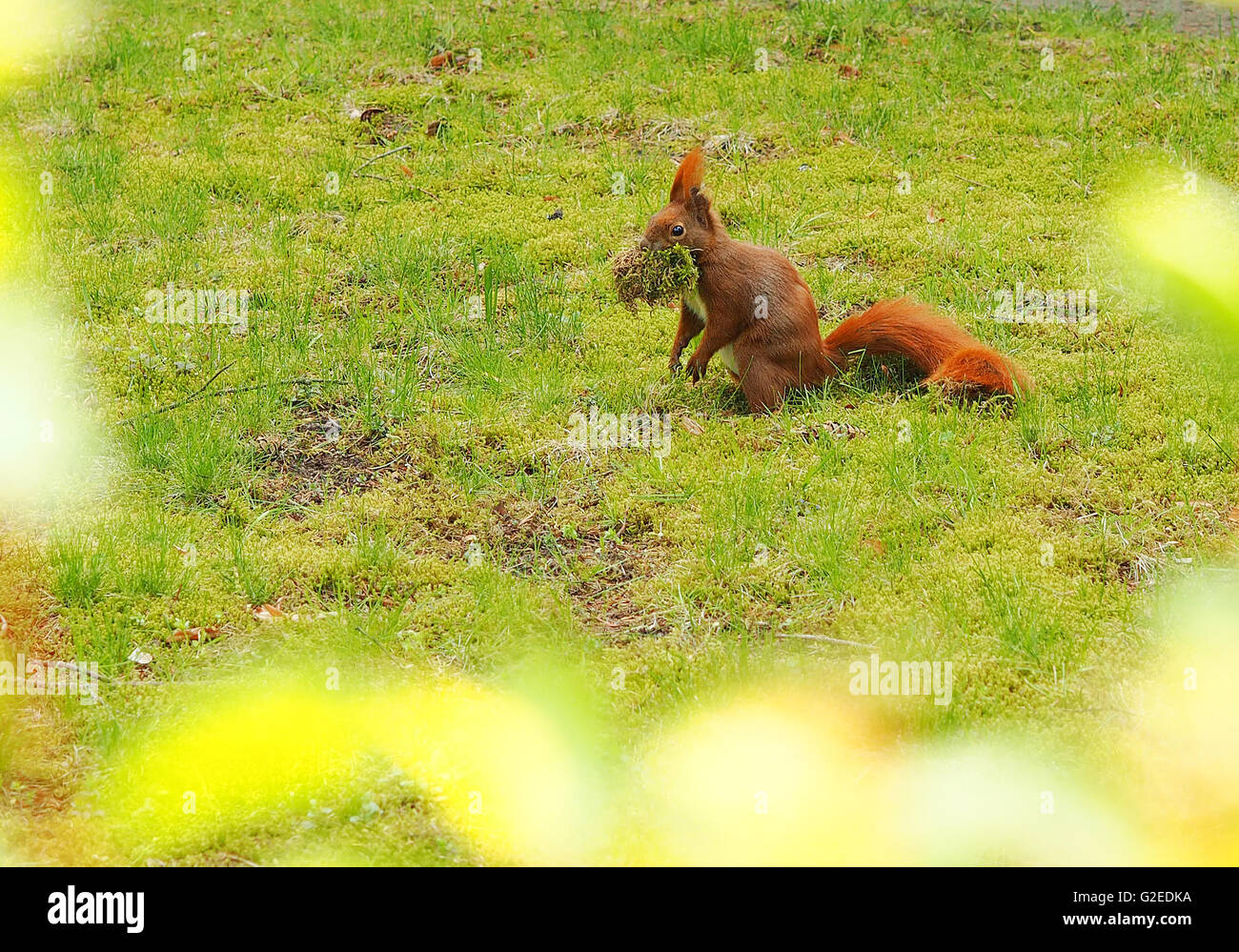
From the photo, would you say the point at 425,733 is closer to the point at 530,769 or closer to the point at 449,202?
the point at 530,769

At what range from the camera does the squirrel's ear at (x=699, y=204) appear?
4.62m

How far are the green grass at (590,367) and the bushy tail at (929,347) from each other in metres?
0.11

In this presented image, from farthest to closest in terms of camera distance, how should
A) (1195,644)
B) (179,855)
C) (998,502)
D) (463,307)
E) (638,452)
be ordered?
(463,307)
(638,452)
(998,502)
(1195,644)
(179,855)

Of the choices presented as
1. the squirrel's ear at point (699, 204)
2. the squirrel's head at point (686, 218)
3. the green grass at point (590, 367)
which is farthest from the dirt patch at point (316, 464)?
the squirrel's ear at point (699, 204)

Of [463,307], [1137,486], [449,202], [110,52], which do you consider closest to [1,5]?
[110,52]

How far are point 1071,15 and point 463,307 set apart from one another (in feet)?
17.3

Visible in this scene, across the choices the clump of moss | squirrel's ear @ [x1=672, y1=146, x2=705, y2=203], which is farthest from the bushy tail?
squirrel's ear @ [x1=672, y1=146, x2=705, y2=203]

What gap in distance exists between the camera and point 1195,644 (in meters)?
3.34

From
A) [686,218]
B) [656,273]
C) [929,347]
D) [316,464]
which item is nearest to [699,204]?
[686,218]

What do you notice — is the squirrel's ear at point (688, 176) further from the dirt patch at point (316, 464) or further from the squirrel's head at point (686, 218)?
the dirt patch at point (316, 464)

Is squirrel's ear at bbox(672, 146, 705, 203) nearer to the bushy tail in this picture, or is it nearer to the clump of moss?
the clump of moss

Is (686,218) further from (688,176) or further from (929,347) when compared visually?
(929,347)

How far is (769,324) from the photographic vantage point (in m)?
4.60

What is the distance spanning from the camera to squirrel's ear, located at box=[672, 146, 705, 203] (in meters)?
4.59
